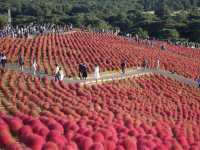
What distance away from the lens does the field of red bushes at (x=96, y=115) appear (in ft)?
77.8

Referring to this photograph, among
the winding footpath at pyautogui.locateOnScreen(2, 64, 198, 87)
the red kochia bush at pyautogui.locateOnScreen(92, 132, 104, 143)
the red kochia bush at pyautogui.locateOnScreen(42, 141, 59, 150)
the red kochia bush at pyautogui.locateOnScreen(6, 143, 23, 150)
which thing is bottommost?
the winding footpath at pyautogui.locateOnScreen(2, 64, 198, 87)

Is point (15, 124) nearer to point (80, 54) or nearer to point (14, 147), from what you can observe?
point (14, 147)

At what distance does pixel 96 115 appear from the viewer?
31125mm

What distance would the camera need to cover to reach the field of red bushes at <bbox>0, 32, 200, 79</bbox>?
174ft

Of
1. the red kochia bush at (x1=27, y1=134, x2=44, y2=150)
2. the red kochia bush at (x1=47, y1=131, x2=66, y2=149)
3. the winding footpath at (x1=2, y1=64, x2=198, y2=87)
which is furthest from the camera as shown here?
the winding footpath at (x1=2, y1=64, x2=198, y2=87)

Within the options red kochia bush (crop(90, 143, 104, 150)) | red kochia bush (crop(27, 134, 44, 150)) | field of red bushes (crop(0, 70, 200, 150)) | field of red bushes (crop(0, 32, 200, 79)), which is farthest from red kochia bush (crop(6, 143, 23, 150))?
field of red bushes (crop(0, 32, 200, 79))

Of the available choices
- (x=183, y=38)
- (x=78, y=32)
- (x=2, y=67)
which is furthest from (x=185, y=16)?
(x=2, y=67)

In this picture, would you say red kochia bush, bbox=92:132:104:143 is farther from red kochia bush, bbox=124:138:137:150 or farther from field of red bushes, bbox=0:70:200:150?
red kochia bush, bbox=124:138:137:150

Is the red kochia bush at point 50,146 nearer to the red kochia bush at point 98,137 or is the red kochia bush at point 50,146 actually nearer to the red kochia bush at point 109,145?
the red kochia bush at point 109,145

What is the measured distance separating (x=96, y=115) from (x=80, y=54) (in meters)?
28.0

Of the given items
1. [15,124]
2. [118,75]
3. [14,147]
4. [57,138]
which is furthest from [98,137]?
[118,75]

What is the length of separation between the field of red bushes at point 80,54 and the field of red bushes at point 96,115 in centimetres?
730

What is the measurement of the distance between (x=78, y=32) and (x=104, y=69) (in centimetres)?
2776

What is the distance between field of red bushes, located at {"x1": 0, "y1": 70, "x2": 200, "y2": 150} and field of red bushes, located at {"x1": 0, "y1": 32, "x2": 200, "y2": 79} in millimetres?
7303
